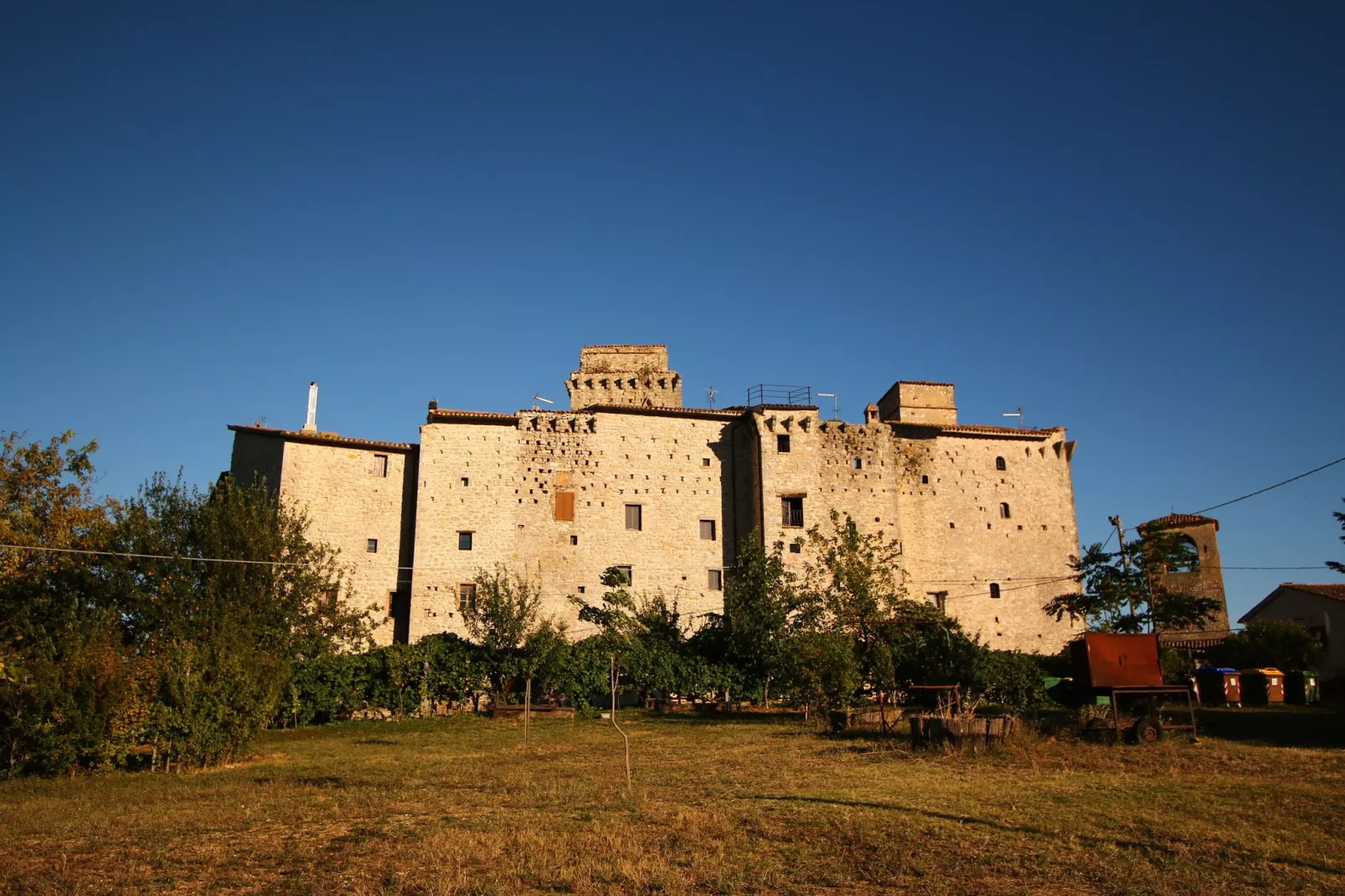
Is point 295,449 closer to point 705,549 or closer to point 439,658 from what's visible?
point 439,658

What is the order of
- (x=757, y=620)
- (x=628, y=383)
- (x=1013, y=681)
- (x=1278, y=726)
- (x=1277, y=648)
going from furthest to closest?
(x=628, y=383) → (x=1277, y=648) → (x=757, y=620) → (x=1013, y=681) → (x=1278, y=726)

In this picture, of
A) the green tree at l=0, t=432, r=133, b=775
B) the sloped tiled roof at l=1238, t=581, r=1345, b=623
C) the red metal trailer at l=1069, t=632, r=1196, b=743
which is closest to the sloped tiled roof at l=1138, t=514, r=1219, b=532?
the sloped tiled roof at l=1238, t=581, r=1345, b=623

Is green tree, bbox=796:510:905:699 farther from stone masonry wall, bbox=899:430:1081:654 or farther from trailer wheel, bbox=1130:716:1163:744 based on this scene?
stone masonry wall, bbox=899:430:1081:654

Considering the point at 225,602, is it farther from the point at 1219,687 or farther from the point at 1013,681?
the point at 1219,687

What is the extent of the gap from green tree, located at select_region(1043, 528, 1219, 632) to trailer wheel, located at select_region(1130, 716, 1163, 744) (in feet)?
57.3

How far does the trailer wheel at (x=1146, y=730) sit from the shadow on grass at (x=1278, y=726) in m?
2.21

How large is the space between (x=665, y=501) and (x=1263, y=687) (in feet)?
73.6

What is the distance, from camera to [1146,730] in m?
18.8

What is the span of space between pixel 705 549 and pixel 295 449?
56.9ft

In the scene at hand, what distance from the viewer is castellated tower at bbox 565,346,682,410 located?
4706 cm

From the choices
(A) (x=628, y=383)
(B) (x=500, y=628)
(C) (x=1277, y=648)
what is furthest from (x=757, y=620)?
(C) (x=1277, y=648)

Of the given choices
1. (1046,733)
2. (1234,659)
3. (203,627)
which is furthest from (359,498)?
(1234,659)

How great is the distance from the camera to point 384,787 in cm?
1575

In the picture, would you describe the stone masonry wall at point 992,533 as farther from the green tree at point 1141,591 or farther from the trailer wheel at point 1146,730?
the trailer wheel at point 1146,730
